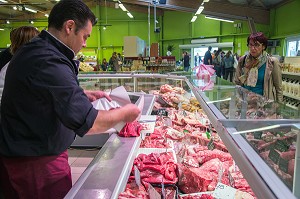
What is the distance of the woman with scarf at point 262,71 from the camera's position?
13.4 feet

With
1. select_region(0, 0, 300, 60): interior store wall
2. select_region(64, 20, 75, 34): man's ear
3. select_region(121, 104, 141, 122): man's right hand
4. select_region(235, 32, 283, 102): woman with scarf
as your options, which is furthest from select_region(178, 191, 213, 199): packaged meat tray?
select_region(0, 0, 300, 60): interior store wall

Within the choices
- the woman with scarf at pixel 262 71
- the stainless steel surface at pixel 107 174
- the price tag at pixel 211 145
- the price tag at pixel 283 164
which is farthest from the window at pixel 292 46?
the price tag at pixel 283 164

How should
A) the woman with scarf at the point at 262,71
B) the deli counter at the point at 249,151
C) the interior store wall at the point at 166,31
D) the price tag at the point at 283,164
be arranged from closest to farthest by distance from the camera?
1. the deli counter at the point at 249,151
2. the price tag at the point at 283,164
3. the woman with scarf at the point at 262,71
4. the interior store wall at the point at 166,31

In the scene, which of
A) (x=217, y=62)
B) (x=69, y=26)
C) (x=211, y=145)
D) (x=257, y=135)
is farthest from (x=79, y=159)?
(x=217, y=62)

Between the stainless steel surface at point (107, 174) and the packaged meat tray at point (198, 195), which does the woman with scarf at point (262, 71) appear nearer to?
the packaged meat tray at point (198, 195)

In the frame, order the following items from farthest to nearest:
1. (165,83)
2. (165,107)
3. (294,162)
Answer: (165,83) < (165,107) < (294,162)

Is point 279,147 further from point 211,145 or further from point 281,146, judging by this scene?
point 211,145

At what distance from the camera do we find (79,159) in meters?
4.82

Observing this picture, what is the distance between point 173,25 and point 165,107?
21318 mm

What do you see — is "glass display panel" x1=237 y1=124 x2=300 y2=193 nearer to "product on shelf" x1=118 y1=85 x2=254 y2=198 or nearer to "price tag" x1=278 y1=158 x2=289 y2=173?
"price tag" x1=278 y1=158 x2=289 y2=173

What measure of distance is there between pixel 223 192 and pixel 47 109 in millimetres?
1297

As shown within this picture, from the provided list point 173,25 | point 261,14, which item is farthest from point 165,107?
point 173,25

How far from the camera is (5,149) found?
1.73 m

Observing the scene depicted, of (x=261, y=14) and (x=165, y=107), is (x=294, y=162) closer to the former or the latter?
(x=165, y=107)
